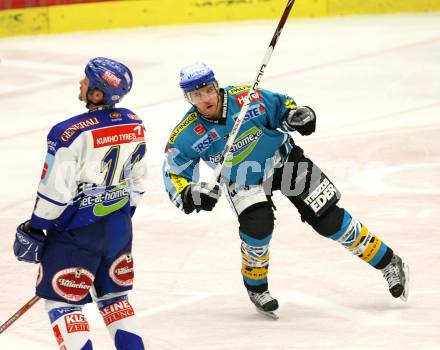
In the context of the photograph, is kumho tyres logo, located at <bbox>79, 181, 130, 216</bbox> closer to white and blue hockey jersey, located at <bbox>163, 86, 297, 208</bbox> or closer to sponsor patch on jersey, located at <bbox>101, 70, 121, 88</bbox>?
sponsor patch on jersey, located at <bbox>101, 70, 121, 88</bbox>

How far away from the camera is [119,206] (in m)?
4.94

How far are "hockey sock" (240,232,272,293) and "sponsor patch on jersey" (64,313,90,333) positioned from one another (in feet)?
4.85

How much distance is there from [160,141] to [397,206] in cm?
313

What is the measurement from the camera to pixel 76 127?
4.70 metres

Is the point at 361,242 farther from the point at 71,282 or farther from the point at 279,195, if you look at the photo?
the point at 279,195

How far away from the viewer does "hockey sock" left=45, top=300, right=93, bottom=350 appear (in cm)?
482

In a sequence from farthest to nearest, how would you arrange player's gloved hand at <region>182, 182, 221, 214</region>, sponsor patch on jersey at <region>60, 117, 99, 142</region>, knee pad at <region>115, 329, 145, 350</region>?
player's gloved hand at <region>182, 182, 221, 214</region> → knee pad at <region>115, 329, 145, 350</region> → sponsor patch on jersey at <region>60, 117, 99, 142</region>

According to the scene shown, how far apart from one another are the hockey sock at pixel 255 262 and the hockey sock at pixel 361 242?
1.30 feet

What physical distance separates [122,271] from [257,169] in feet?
4.51

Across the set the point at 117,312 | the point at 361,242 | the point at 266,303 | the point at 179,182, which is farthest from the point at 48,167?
the point at 361,242

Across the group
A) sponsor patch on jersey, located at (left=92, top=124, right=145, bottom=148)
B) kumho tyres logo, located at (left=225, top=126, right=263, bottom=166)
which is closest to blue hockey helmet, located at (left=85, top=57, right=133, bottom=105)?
sponsor patch on jersey, located at (left=92, top=124, right=145, bottom=148)

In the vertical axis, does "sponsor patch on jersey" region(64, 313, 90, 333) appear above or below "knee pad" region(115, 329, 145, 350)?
above

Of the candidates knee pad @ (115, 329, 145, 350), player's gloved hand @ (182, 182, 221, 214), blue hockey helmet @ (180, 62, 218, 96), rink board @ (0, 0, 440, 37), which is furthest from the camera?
rink board @ (0, 0, 440, 37)

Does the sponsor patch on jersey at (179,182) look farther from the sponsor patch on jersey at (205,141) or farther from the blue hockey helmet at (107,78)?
the blue hockey helmet at (107,78)
